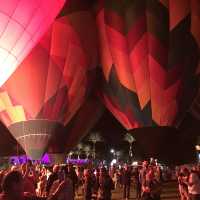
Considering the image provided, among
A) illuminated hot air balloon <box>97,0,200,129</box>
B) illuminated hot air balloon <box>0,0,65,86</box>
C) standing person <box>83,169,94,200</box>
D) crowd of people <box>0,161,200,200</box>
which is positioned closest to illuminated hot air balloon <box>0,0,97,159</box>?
illuminated hot air balloon <box>97,0,200,129</box>

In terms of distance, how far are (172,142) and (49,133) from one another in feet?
12.8

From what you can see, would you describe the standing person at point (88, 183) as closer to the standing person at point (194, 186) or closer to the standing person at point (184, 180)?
the standing person at point (184, 180)

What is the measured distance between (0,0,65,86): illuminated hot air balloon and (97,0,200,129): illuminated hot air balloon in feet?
14.3

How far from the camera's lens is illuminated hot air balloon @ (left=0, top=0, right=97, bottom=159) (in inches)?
581

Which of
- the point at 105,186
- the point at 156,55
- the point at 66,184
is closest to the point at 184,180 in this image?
the point at 105,186

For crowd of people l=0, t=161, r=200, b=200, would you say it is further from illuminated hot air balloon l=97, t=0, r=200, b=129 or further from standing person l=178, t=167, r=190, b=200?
illuminated hot air balloon l=97, t=0, r=200, b=129

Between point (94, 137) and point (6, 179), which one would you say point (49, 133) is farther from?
point (94, 137)

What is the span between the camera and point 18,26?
10.3 m

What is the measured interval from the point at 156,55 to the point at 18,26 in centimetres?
571

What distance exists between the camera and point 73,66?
15.9 meters

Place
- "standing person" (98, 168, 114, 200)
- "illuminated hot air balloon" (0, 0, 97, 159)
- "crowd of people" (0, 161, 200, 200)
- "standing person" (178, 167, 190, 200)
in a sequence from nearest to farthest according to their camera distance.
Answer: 1. "crowd of people" (0, 161, 200, 200)
2. "standing person" (178, 167, 190, 200)
3. "standing person" (98, 168, 114, 200)
4. "illuminated hot air balloon" (0, 0, 97, 159)

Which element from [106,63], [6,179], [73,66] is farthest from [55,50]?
[6,179]

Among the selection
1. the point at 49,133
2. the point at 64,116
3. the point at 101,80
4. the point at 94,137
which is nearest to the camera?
the point at 49,133

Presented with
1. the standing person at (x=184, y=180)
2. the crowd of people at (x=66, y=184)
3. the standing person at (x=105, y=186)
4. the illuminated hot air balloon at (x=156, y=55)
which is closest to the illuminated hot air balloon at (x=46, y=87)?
the illuminated hot air balloon at (x=156, y=55)
